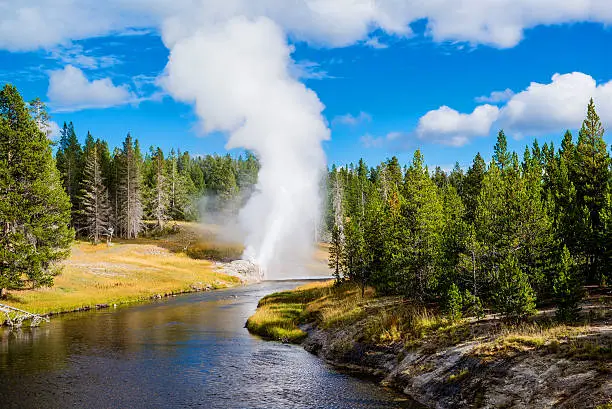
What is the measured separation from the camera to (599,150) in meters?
43.0

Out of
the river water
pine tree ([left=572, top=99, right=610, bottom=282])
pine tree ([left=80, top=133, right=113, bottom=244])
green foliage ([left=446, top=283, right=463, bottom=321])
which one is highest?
pine tree ([left=80, top=133, right=113, bottom=244])

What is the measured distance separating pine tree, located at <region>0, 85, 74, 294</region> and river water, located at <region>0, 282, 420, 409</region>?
7319 mm

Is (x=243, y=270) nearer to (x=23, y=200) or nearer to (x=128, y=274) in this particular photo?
(x=128, y=274)

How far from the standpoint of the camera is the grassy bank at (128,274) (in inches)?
2173

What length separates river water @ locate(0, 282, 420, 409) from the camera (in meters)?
24.0

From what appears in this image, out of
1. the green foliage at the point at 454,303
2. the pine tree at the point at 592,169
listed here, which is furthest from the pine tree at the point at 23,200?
the pine tree at the point at 592,169

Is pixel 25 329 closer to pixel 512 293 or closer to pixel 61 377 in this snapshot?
pixel 61 377

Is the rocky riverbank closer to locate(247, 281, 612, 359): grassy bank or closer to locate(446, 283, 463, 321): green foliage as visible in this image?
locate(247, 281, 612, 359): grassy bank

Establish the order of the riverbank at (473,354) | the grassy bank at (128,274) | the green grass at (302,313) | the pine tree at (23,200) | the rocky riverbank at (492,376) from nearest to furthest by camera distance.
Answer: the rocky riverbank at (492,376), the riverbank at (473,354), the green grass at (302,313), the pine tree at (23,200), the grassy bank at (128,274)

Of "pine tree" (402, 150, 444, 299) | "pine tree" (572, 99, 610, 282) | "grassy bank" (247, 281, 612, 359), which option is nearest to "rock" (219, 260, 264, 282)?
"grassy bank" (247, 281, 612, 359)

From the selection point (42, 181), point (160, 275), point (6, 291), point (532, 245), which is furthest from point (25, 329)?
point (532, 245)

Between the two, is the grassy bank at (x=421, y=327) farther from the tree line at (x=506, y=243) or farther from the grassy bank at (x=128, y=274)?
the grassy bank at (x=128, y=274)

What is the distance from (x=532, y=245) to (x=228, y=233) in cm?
9890

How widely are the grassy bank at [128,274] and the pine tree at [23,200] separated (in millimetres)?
4049
